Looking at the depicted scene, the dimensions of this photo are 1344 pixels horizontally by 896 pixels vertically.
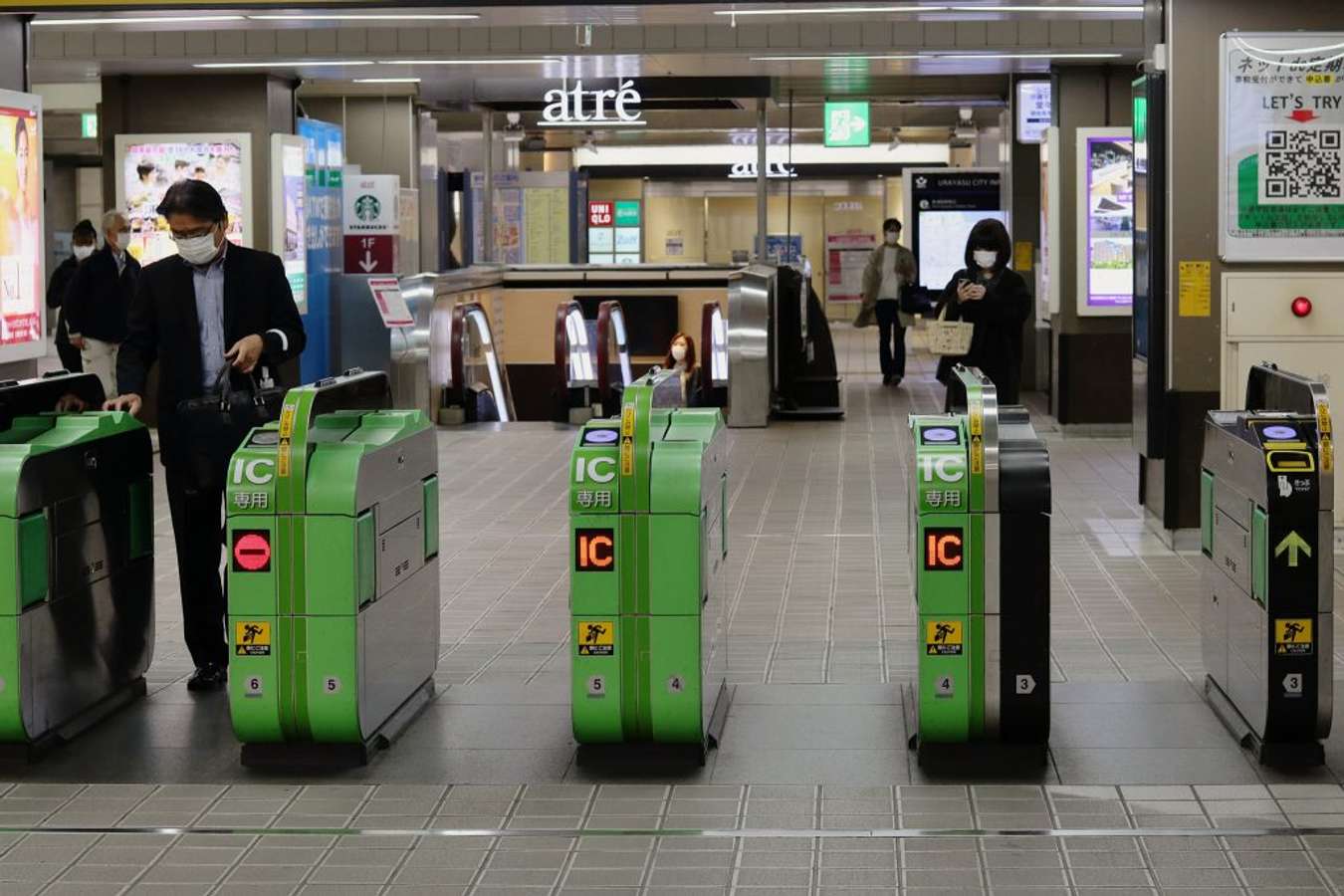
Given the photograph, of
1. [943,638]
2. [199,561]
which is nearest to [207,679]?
[199,561]

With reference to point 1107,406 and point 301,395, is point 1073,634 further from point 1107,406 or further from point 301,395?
point 1107,406

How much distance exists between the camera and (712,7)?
838cm

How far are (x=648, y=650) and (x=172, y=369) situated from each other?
6.22 ft

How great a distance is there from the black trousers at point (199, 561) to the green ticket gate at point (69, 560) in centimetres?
10

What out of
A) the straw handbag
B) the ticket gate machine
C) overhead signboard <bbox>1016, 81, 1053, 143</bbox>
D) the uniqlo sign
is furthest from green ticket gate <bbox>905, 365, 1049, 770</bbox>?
the uniqlo sign

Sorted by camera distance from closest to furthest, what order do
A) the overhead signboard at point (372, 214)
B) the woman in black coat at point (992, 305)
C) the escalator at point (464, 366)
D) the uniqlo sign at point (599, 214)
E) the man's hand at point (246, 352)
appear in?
the man's hand at point (246, 352), the woman in black coat at point (992, 305), the escalator at point (464, 366), the overhead signboard at point (372, 214), the uniqlo sign at point (599, 214)

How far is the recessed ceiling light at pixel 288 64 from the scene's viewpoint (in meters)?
14.2

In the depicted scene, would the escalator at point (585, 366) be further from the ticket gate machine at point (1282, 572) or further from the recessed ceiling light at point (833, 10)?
the ticket gate machine at point (1282, 572)

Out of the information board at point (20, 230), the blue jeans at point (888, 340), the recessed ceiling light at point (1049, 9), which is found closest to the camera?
the information board at point (20, 230)

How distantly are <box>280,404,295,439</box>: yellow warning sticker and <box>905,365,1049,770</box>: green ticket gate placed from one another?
163 cm

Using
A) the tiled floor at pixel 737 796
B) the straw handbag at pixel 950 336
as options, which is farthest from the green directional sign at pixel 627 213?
the tiled floor at pixel 737 796

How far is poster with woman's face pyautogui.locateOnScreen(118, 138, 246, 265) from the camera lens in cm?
1466

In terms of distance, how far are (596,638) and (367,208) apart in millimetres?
13026

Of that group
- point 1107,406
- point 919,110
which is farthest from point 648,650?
point 919,110
